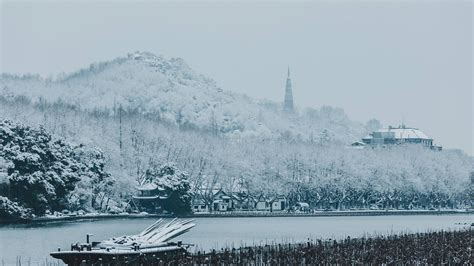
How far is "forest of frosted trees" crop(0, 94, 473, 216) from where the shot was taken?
421 feet

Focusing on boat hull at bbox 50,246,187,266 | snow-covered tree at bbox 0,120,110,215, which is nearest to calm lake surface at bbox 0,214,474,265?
snow-covered tree at bbox 0,120,110,215

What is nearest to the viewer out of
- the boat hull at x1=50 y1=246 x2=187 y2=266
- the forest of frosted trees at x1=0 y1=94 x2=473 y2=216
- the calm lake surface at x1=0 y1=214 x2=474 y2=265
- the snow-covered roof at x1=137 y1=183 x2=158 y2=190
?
the boat hull at x1=50 y1=246 x2=187 y2=266

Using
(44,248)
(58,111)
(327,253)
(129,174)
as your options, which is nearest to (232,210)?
(129,174)

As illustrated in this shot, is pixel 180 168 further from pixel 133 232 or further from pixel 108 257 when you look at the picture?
pixel 108 257

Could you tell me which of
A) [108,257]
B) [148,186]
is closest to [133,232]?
[148,186]

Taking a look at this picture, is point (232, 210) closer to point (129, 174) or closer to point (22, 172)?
point (129, 174)

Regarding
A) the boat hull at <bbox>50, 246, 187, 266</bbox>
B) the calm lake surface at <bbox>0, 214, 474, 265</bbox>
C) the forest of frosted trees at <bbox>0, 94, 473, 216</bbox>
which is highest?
the forest of frosted trees at <bbox>0, 94, 473, 216</bbox>

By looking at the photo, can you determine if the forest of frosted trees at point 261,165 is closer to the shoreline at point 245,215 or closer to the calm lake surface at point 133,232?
the shoreline at point 245,215

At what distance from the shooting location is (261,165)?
147 meters

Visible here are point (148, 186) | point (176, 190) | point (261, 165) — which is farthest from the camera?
point (261, 165)

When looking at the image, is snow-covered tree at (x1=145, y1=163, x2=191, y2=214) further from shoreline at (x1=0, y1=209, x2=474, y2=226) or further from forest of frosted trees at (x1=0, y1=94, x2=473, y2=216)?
forest of frosted trees at (x1=0, y1=94, x2=473, y2=216)

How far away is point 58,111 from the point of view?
140 meters

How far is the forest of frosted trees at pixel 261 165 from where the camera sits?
128 m

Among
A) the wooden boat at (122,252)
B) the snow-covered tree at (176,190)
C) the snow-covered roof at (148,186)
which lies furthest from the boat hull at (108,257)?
the snow-covered roof at (148,186)
